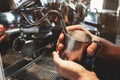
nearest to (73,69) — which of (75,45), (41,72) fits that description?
(75,45)

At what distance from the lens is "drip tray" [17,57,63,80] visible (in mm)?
702

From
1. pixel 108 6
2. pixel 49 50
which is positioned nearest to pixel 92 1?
pixel 108 6

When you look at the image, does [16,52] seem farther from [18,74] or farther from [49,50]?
[49,50]

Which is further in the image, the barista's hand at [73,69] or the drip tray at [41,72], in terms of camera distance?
the drip tray at [41,72]

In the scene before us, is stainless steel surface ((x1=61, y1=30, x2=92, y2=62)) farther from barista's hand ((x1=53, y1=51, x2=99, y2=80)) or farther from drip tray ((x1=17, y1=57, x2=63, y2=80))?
drip tray ((x1=17, y1=57, x2=63, y2=80))

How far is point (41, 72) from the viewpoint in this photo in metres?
0.74

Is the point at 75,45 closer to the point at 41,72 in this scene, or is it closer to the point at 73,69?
the point at 73,69

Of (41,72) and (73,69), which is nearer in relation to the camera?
(73,69)

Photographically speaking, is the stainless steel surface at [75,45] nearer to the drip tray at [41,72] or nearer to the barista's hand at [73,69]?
the barista's hand at [73,69]

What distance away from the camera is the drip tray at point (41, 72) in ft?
2.30

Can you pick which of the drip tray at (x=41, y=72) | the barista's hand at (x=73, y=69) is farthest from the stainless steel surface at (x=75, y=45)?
the drip tray at (x=41, y=72)

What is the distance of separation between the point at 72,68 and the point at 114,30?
0.51 m

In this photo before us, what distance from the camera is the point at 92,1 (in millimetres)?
861

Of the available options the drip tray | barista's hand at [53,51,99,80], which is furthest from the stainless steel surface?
the drip tray
